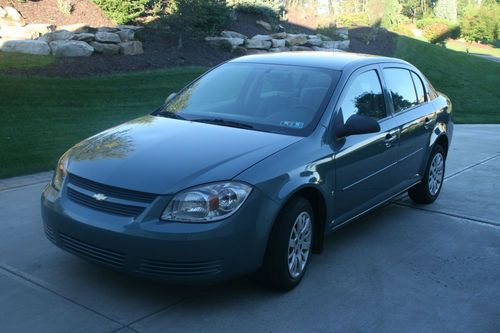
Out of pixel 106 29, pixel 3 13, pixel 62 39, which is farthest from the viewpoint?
pixel 106 29

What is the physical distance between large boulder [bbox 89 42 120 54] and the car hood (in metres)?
9.27

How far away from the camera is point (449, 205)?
6660mm

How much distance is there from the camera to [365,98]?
5.25 metres

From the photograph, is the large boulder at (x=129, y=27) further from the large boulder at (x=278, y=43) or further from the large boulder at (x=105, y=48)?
the large boulder at (x=278, y=43)

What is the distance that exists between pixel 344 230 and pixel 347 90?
145cm

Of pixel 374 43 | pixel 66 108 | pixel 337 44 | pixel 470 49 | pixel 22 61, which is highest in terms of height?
pixel 22 61

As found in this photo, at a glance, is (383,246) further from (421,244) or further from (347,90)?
(347,90)

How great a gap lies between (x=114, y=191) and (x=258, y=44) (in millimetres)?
14413

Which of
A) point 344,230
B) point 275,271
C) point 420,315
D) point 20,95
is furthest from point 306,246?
point 20,95

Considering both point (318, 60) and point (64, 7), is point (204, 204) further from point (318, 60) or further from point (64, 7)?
point (64, 7)

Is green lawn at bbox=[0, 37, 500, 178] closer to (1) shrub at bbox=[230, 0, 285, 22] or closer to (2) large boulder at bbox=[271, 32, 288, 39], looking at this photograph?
(2) large boulder at bbox=[271, 32, 288, 39]

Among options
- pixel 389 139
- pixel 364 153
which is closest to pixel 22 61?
pixel 389 139

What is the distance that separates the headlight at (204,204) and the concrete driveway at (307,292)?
→ 2.23 feet

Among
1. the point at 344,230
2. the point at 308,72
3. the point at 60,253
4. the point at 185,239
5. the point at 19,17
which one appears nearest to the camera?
the point at 185,239
